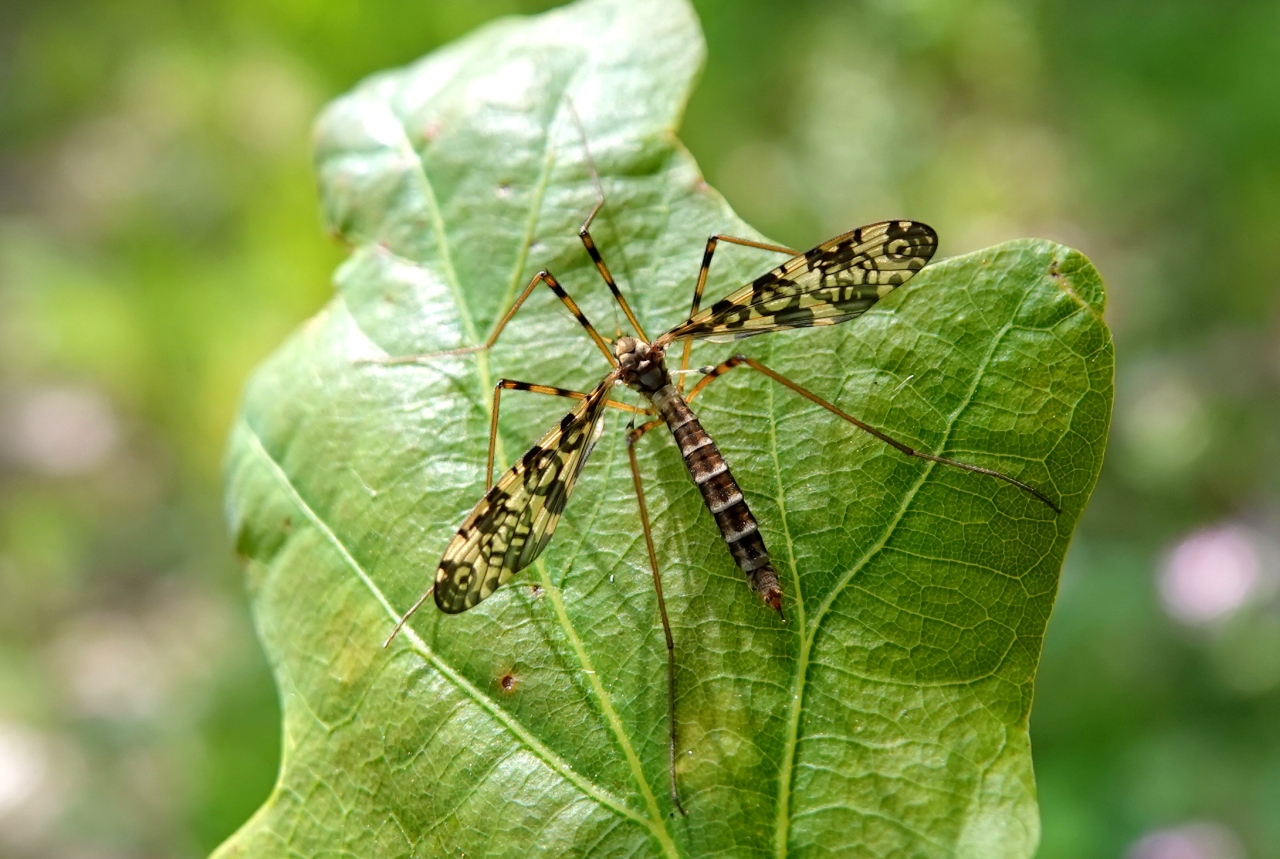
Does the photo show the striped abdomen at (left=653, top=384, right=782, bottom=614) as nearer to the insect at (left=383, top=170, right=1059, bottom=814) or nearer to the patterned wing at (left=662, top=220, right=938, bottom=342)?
the insect at (left=383, top=170, right=1059, bottom=814)

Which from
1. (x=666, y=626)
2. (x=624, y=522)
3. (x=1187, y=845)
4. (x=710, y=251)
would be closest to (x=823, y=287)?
(x=710, y=251)

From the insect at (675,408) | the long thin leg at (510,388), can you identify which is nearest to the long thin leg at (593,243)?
the insect at (675,408)

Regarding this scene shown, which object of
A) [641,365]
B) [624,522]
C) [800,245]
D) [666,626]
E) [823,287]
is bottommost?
[666,626]

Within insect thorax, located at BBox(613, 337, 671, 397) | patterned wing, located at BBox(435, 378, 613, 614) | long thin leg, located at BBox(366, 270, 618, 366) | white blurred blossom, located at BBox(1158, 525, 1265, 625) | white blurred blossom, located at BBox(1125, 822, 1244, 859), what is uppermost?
long thin leg, located at BBox(366, 270, 618, 366)

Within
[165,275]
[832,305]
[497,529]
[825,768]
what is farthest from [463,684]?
[165,275]

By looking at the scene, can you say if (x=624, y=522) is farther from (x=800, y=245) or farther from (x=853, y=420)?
(x=800, y=245)

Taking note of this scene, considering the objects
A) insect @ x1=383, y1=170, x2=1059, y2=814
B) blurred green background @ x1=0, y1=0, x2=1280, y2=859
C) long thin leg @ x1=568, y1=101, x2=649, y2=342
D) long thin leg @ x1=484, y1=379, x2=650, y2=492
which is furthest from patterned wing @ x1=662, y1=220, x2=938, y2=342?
blurred green background @ x1=0, y1=0, x2=1280, y2=859
